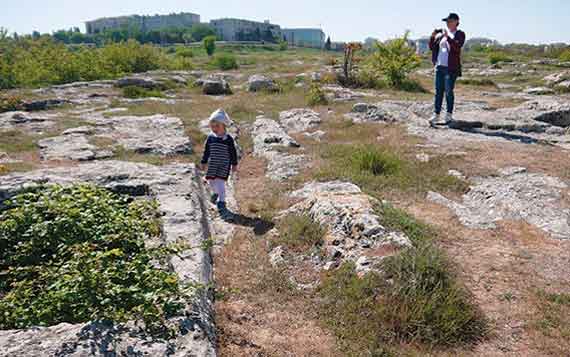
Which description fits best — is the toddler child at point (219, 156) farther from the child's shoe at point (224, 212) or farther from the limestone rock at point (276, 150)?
the limestone rock at point (276, 150)

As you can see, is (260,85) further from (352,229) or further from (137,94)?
(352,229)

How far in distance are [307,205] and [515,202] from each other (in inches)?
132

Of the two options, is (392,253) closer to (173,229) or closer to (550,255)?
(550,255)

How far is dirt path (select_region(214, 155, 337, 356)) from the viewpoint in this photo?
373 centimetres

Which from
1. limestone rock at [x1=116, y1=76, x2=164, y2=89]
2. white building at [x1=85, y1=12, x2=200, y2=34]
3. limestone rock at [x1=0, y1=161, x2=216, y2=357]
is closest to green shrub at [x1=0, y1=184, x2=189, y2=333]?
limestone rock at [x1=0, y1=161, x2=216, y2=357]

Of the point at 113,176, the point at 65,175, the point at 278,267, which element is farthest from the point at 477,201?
the point at 65,175

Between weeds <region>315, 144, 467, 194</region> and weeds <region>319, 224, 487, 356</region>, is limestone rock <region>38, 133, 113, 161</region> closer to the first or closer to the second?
weeds <region>315, 144, 467, 194</region>

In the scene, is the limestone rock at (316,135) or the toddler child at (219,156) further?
the limestone rock at (316,135)

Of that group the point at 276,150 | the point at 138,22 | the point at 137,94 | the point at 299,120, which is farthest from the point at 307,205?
the point at 138,22

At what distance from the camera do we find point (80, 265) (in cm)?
354

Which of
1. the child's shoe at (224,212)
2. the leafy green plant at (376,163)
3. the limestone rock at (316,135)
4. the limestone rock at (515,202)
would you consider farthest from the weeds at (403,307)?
the limestone rock at (316,135)

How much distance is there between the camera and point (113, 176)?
22.2ft

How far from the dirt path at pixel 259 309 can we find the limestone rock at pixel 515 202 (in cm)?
312

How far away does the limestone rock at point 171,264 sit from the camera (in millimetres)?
2902
